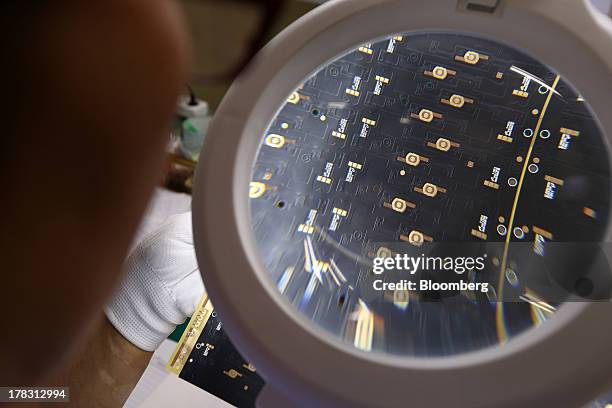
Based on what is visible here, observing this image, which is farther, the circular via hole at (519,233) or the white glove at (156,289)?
the white glove at (156,289)

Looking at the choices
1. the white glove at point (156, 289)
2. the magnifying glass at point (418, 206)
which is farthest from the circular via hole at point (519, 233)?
the white glove at point (156, 289)

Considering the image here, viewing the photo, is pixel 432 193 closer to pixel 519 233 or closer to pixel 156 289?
pixel 519 233

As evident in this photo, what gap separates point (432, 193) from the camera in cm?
43

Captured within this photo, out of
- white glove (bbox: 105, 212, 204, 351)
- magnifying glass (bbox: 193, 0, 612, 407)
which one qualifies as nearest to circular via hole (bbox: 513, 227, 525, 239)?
magnifying glass (bbox: 193, 0, 612, 407)

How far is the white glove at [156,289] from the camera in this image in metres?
0.58

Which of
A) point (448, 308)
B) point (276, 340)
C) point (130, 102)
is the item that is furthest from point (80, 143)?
point (448, 308)

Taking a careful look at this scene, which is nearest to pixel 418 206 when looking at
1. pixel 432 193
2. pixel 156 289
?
pixel 432 193

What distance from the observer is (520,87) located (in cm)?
42

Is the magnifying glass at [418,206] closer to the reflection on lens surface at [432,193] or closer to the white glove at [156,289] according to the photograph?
the reflection on lens surface at [432,193]

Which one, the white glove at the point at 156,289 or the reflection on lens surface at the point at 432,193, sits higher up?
the reflection on lens surface at the point at 432,193

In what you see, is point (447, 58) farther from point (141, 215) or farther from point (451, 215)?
point (141, 215)

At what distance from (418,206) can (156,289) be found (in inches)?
12.8

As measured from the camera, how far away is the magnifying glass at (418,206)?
0.34m

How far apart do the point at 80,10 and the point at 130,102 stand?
0.03m
